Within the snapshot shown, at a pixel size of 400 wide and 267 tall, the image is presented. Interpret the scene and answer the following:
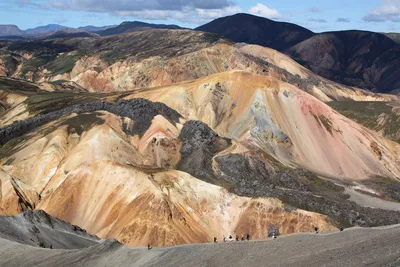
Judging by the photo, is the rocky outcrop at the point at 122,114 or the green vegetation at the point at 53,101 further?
the green vegetation at the point at 53,101

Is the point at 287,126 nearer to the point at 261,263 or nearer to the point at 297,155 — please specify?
the point at 297,155

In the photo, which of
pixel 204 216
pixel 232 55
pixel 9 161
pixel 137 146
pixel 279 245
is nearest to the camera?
pixel 279 245

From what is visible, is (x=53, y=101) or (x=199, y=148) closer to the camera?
(x=199, y=148)

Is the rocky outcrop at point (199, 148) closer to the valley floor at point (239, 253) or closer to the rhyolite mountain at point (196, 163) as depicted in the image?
the rhyolite mountain at point (196, 163)

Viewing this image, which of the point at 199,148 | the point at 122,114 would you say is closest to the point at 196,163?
the point at 199,148

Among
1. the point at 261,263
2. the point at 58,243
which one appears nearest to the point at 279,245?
the point at 261,263

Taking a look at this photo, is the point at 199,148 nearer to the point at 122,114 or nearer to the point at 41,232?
the point at 122,114

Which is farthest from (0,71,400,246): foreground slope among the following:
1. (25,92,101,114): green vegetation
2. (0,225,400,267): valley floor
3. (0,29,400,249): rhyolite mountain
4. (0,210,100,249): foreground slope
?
(0,225,400,267): valley floor

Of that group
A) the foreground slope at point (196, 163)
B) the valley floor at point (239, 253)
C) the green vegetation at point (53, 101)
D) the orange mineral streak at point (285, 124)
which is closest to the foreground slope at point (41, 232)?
the valley floor at point (239, 253)
